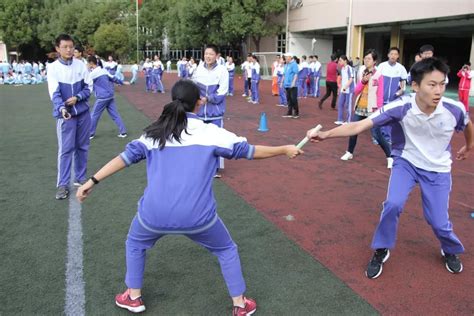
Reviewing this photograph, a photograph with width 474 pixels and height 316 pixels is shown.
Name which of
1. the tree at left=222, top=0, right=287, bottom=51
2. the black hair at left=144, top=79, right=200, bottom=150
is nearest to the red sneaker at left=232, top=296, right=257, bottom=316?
the black hair at left=144, top=79, right=200, bottom=150

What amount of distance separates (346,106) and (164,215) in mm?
10385

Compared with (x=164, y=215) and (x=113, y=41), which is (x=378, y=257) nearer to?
(x=164, y=215)

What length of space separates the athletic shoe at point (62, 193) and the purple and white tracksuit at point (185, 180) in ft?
10.4

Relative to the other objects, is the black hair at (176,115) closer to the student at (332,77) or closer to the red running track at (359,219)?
the red running track at (359,219)

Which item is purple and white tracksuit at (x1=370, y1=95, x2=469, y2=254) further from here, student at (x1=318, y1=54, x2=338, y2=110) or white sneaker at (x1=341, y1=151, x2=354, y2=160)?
student at (x1=318, y1=54, x2=338, y2=110)

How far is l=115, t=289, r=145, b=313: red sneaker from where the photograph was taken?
3.10 metres

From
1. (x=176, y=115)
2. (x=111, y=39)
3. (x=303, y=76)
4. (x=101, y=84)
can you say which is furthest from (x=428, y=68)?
(x=111, y=39)

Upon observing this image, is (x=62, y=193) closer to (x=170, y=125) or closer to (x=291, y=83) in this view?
(x=170, y=125)

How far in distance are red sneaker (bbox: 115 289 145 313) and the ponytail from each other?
1196 millimetres

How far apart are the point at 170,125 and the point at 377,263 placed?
Result: 2.21m

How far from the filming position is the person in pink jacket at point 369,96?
283 inches

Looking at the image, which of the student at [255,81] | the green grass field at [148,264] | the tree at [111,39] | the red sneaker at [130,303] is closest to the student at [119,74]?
the green grass field at [148,264]

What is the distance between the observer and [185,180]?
2.64m

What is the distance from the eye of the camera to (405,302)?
3.31 m
